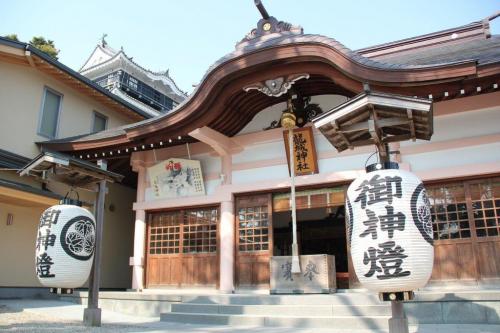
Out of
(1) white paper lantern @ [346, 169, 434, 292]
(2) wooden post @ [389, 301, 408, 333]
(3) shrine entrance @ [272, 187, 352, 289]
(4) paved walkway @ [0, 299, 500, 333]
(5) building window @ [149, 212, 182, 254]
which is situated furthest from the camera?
(3) shrine entrance @ [272, 187, 352, 289]

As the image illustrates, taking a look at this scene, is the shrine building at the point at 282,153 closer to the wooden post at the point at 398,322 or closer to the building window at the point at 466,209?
the building window at the point at 466,209

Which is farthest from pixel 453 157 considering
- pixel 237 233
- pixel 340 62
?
pixel 237 233

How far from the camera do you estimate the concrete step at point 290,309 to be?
647 centimetres

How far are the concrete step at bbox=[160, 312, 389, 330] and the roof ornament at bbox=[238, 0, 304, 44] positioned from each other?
5847 millimetres

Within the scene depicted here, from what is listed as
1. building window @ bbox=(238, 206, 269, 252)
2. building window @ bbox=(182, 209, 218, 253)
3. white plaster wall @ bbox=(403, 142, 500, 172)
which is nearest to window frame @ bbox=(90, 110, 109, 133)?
building window @ bbox=(182, 209, 218, 253)

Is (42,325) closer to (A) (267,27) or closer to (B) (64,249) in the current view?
(B) (64,249)

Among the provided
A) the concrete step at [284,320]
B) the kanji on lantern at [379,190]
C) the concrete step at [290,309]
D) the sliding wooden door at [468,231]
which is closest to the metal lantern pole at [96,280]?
the concrete step at [284,320]

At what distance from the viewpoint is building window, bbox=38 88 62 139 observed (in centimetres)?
1155

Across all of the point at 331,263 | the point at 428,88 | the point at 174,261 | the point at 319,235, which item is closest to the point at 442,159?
the point at 428,88

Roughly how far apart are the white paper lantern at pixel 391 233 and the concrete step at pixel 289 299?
255 centimetres

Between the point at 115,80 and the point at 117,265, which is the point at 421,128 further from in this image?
the point at 115,80

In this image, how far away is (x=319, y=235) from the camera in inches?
608

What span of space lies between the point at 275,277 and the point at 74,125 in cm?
788

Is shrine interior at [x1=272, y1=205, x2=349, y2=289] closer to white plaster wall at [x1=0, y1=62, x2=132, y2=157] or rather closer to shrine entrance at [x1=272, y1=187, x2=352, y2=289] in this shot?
shrine entrance at [x1=272, y1=187, x2=352, y2=289]
